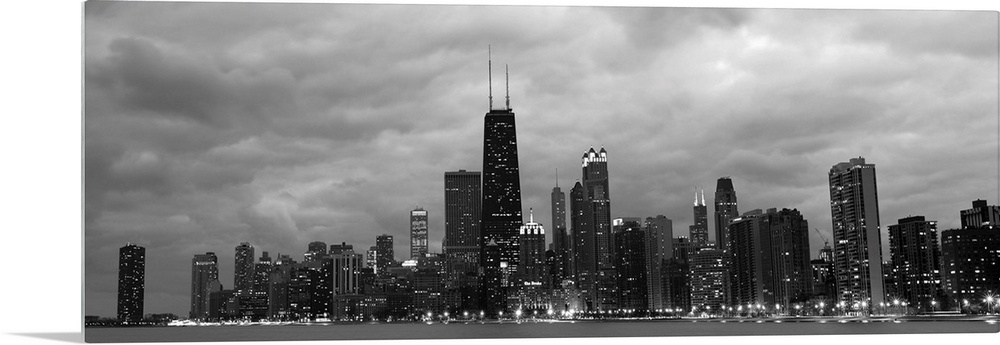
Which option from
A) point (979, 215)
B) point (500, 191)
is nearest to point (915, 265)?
point (979, 215)

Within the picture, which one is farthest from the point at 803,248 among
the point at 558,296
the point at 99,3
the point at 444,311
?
the point at 99,3

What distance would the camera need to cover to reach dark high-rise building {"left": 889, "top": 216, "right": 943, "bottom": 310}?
165ft

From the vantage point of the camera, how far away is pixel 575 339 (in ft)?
42.4

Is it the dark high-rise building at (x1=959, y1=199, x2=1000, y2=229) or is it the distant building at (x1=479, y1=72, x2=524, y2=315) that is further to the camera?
the distant building at (x1=479, y1=72, x2=524, y2=315)

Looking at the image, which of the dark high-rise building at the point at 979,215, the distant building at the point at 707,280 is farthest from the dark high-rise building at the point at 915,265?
the distant building at the point at 707,280

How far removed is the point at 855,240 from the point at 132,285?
4370 centimetres

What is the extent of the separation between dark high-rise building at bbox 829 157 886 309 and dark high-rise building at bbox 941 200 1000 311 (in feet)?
13.8

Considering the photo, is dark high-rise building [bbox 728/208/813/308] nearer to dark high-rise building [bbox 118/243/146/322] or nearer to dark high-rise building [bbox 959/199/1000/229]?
dark high-rise building [bbox 959/199/1000/229]

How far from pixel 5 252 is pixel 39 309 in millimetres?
763

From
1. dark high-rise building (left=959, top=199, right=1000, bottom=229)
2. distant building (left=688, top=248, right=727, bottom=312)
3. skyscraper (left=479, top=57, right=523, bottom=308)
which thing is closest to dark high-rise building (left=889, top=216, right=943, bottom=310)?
dark high-rise building (left=959, top=199, right=1000, bottom=229)

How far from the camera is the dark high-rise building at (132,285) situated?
2933cm

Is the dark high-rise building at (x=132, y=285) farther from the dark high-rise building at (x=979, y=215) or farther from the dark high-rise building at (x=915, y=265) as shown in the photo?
the dark high-rise building at (x=915, y=265)

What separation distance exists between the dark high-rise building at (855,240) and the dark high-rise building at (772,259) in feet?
7.24

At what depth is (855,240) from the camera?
61.0m
